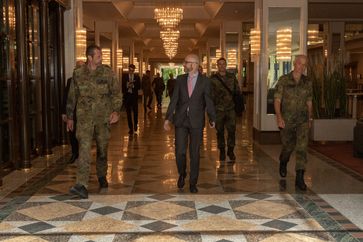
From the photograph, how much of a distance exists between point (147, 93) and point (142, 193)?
13.5 meters

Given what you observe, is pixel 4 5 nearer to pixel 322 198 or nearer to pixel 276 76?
pixel 322 198

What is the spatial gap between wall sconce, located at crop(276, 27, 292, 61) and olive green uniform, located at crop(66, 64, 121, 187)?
4921mm

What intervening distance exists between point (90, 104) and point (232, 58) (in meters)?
14.1

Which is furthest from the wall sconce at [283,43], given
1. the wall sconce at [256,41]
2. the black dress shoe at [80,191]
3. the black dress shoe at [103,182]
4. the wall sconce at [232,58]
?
the wall sconce at [232,58]

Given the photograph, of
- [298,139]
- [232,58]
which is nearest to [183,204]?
[298,139]

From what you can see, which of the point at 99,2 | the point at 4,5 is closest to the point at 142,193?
the point at 4,5

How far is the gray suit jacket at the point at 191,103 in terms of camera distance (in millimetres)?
5512

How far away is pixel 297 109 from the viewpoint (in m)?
5.67

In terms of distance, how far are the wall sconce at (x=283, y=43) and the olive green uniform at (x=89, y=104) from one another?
194 inches

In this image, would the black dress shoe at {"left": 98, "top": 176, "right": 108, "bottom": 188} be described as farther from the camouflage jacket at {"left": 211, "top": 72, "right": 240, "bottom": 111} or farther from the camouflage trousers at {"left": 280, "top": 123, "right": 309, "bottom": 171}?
the camouflage jacket at {"left": 211, "top": 72, "right": 240, "bottom": 111}

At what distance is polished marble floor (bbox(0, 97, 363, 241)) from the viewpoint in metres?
4.09

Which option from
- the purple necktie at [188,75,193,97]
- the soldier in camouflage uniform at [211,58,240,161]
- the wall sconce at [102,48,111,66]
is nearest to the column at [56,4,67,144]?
the soldier in camouflage uniform at [211,58,240,161]

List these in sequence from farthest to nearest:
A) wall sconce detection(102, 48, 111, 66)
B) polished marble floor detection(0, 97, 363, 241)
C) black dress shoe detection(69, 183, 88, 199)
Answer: wall sconce detection(102, 48, 111, 66)
black dress shoe detection(69, 183, 88, 199)
polished marble floor detection(0, 97, 363, 241)

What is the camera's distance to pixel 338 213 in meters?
4.64
